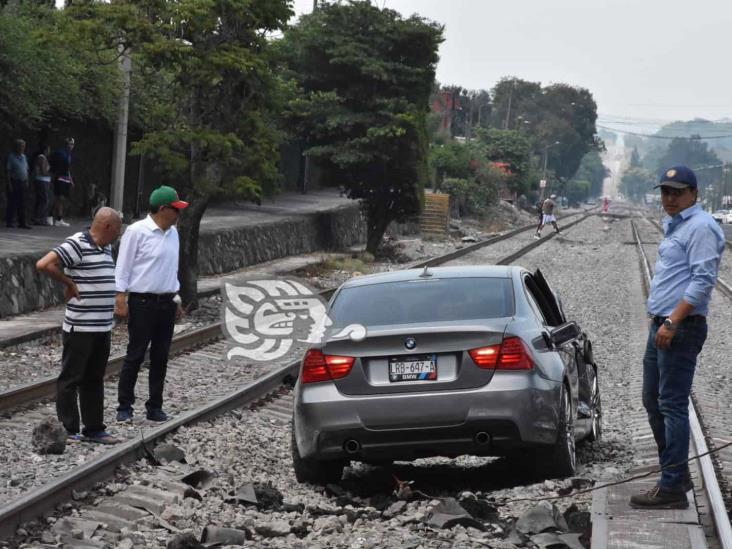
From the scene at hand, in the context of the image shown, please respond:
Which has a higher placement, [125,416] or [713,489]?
[713,489]

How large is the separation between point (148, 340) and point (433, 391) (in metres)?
3.29

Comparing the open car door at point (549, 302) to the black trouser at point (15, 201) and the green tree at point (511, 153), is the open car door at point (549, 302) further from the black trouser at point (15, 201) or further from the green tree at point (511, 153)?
the green tree at point (511, 153)

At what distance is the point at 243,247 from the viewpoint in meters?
30.2

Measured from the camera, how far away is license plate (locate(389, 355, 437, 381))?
7805 mm

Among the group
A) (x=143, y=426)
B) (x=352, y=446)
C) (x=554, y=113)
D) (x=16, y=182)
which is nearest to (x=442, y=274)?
(x=352, y=446)

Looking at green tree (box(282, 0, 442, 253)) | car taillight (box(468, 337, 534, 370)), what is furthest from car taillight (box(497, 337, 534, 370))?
green tree (box(282, 0, 442, 253))

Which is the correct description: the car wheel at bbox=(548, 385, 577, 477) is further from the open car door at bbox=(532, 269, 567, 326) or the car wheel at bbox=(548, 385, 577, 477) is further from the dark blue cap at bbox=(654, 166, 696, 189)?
the dark blue cap at bbox=(654, 166, 696, 189)

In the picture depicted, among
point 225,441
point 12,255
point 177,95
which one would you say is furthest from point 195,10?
point 225,441

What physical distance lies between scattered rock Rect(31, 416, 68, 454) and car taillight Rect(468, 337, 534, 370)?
2859mm

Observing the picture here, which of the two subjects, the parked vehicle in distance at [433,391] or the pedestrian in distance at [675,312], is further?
the parked vehicle in distance at [433,391]

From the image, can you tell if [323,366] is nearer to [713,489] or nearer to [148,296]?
[713,489]

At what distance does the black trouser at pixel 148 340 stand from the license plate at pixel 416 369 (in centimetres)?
301

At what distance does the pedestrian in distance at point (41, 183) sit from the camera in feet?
80.3

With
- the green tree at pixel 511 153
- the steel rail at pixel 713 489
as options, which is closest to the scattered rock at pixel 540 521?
the steel rail at pixel 713 489
